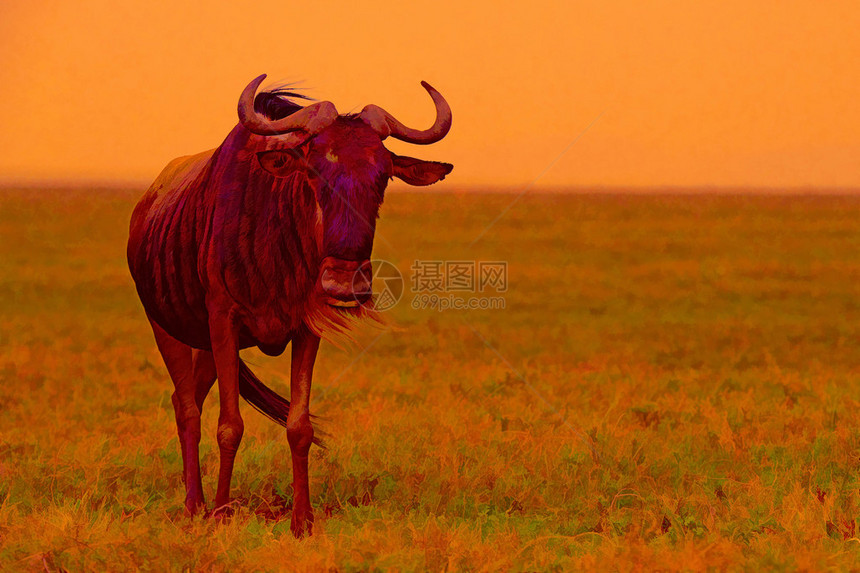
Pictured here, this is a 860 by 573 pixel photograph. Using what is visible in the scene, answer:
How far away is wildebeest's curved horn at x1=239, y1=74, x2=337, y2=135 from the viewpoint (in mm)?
5863

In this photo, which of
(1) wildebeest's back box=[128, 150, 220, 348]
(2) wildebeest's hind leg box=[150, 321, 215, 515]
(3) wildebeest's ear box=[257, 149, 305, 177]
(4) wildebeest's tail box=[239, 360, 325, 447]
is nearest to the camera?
(3) wildebeest's ear box=[257, 149, 305, 177]

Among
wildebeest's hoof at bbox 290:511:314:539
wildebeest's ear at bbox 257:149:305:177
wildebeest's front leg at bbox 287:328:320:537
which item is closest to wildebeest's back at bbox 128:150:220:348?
wildebeest's front leg at bbox 287:328:320:537

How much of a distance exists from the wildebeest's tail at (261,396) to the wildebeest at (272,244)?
9cm

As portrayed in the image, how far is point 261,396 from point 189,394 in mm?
528

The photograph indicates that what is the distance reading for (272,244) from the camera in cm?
632

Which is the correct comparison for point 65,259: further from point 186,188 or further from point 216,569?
point 216,569

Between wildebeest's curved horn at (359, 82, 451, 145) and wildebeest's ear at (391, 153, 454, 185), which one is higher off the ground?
wildebeest's curved horn at (359, 82, 451, 145)

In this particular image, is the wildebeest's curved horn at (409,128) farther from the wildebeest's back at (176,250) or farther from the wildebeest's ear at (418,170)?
the wildebeest's back at (176,250)

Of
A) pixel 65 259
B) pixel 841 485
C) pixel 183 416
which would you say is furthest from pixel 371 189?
pixel 65 259

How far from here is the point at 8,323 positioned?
17406mm

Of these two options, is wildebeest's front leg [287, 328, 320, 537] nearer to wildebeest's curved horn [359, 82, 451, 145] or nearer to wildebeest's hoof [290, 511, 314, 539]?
wildebeest's hoof [290, 511, 314, 539]

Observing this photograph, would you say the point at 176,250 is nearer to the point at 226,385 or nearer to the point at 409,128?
the point at 226,385

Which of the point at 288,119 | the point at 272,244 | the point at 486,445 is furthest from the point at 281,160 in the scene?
the point at 486,445

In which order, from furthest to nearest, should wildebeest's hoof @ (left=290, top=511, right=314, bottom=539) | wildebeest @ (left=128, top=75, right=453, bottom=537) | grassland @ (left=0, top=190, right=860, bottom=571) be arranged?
wildebeest's hoof @ (left=290, top=511, right=314, bottom=539) → wildebeest @ (left=128, top=75, right=453, bottom=537) → grassland @ (left=0, top=190, right=860, bottom=571)
